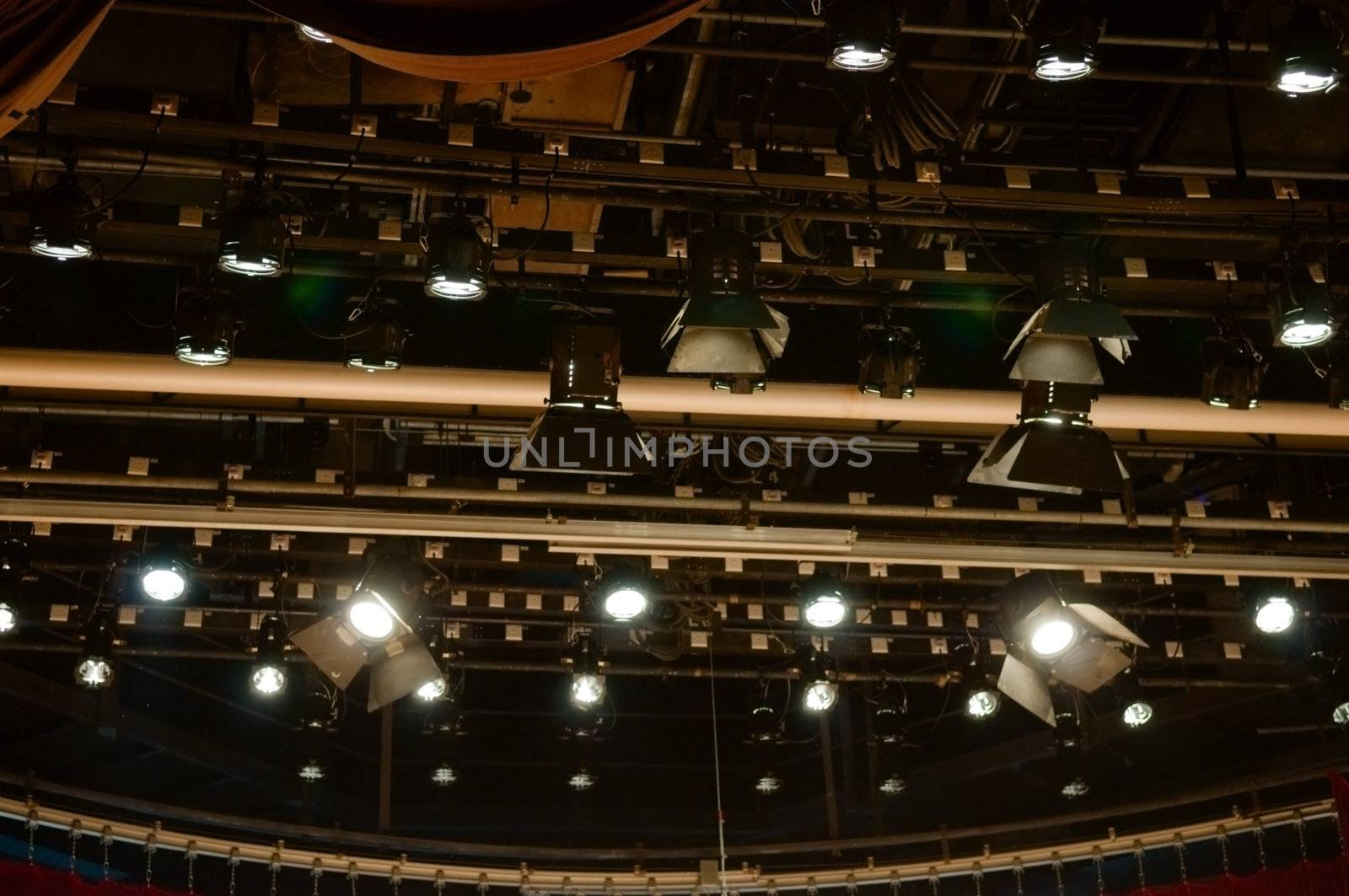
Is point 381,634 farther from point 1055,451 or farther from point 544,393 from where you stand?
point 1055,451

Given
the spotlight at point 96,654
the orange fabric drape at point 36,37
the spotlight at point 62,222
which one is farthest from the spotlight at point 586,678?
the orange fabric drape at point 36,37

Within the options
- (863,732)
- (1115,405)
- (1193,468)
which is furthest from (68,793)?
(1193,468)

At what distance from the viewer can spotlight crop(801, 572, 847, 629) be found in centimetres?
706

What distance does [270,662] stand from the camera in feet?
23.4

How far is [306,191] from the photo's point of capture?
5.83 m

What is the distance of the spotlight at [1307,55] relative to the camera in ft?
13.2

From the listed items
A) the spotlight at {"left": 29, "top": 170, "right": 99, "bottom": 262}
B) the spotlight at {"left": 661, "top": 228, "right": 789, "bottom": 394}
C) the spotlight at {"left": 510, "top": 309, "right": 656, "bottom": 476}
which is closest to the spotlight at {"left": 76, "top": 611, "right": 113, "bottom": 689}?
the spotlight at {"left": 29, "top": 170, "right": 99, "bottom": 262}

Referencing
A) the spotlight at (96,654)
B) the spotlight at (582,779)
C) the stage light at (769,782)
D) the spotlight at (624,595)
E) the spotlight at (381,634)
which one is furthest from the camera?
the stage light at (769,782)

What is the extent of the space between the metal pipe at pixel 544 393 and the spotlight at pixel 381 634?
3.31 feet

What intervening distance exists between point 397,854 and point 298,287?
4596mm

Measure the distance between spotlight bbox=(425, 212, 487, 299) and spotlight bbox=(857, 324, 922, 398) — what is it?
145 cm

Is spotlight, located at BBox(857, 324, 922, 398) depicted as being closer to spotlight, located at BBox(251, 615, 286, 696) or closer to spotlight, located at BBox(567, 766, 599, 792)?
spotlight, located at BBox(251, 615, 286, 696)

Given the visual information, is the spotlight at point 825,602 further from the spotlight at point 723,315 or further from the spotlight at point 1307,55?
the spotlight at point 1307,55

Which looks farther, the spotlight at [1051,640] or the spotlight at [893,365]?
the spotlight at [1051,640]
